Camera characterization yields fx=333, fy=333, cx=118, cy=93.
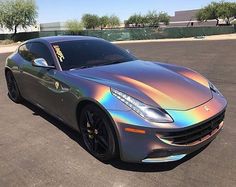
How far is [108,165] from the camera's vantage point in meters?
4.04

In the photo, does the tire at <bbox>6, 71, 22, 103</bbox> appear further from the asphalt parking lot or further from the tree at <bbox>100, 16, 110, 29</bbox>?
the tree at <bbox>100, 16, 110, 29</bbox>

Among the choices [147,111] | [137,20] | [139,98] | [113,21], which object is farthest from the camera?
[113,21]

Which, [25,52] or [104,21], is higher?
[104,21]

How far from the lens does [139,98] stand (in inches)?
148

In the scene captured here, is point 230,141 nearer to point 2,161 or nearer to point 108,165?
point 108,165

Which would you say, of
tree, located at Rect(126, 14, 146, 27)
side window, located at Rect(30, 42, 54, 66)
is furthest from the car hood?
tree, located at Rect(126, 14, 146, 27)

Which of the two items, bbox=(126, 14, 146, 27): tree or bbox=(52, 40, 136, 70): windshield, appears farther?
bbox=(126, 14, 146, 27): tree

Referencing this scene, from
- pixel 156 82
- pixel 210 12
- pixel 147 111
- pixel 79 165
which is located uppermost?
pixel 210 12

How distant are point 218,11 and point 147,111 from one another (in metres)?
93.4

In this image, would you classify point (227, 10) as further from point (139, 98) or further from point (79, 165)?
point (79, 165)

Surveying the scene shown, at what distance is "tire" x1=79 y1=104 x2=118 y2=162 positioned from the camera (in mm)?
3833

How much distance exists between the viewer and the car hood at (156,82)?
380cm

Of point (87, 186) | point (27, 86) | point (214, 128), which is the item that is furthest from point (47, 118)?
point (214, 128)

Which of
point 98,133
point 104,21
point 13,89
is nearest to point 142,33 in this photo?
point 13,89
